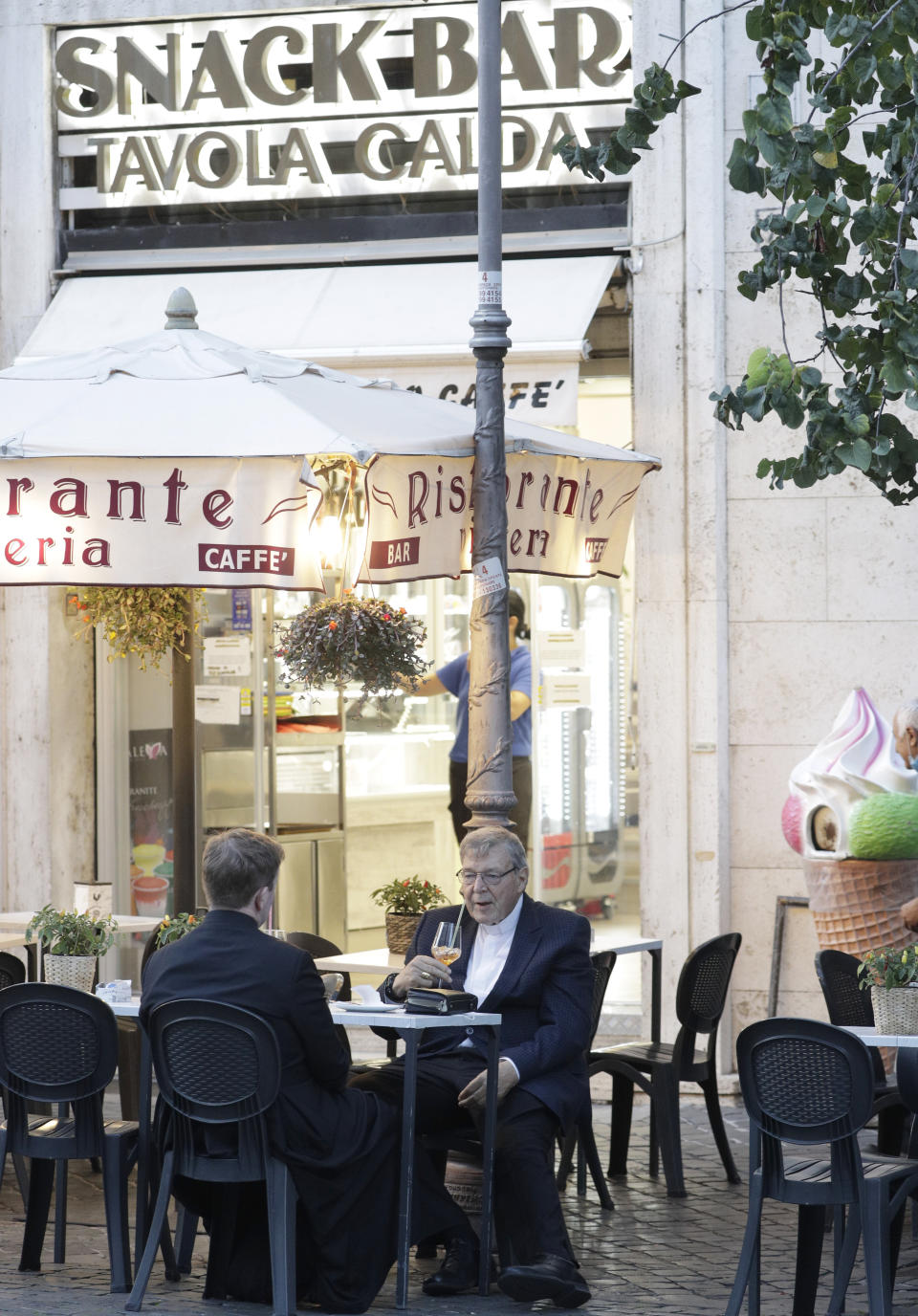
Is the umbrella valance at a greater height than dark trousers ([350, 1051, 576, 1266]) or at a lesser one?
greater

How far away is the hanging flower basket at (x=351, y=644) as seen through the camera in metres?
7.66

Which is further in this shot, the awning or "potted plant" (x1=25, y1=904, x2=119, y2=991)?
the awning

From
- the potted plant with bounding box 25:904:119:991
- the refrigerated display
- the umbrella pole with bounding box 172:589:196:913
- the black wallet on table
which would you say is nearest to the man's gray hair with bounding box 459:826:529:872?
the black wallet on table

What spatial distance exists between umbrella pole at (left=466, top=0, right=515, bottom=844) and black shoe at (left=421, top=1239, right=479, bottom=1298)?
1.64 m

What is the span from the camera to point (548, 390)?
29.8ft

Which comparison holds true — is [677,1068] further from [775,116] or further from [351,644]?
[775,116]

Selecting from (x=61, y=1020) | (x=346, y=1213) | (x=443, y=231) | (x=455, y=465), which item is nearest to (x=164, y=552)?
(x=455, y=465)

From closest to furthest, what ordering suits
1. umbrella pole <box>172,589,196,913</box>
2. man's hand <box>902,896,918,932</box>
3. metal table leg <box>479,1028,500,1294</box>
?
metal table leg <box>479,1028,500,1294</box> → man's hand <box>902,896,918,932</box> → umbrella pole <box>172,589,196,913</box>

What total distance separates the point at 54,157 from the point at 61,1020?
19.6 feet

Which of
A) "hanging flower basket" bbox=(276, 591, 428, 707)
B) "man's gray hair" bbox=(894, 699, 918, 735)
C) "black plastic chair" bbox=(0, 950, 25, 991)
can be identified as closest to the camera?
"black plastic chair" bbox=(0, 950, 25, 991)

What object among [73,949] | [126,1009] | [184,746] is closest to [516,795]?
[184,746]

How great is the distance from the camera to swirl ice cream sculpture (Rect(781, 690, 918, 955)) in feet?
25.6

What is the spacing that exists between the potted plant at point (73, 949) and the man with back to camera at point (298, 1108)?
1106mm

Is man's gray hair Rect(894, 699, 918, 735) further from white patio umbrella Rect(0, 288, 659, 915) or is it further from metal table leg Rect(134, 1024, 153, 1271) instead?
metal table leg Rect(134, 1024, 153, 1271)
